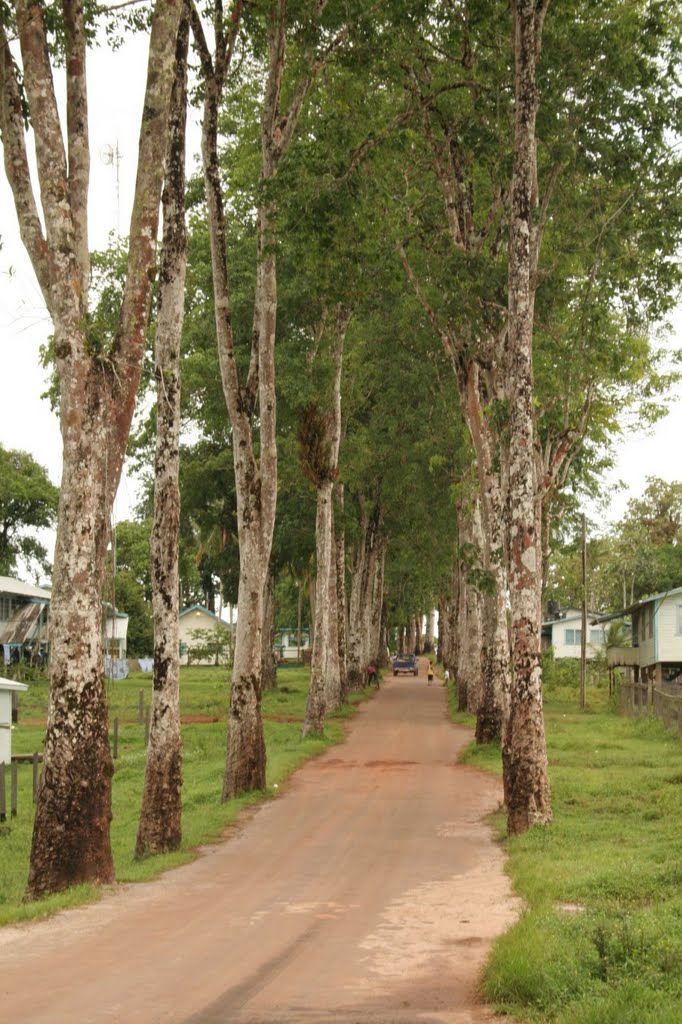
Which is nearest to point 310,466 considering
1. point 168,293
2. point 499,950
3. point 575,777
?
point 575,777

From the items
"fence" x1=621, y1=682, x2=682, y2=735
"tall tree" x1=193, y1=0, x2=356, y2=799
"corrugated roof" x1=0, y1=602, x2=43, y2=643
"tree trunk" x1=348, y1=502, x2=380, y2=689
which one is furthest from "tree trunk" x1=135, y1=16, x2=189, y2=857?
"corrugated roof" x1=0, y1=602, x2=43, y2=643

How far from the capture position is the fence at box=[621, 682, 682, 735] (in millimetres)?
33812

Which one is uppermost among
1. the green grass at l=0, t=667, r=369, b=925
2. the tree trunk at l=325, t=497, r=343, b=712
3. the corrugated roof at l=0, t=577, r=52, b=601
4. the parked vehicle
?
the corrugated roof at l=0, t=577, r=52, b=601

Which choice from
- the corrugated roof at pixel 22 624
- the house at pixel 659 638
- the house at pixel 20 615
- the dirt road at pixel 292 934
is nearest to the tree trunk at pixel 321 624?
the dirt road at pixel 292 934

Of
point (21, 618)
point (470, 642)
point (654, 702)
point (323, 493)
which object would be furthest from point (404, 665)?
point (323, 493)

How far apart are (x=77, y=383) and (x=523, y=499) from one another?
21.3 feet

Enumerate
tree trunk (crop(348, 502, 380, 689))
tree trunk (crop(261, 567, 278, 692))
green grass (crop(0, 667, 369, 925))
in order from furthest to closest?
tree trunk (crop(348, 502, 380, 689)), tree trunk (crop(261, 567, 278, 692)), green grass (crop(0, 667, 369, 925))

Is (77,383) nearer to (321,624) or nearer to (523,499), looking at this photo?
(523,499)

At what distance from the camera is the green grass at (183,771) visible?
15.2m

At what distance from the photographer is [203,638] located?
9988cm

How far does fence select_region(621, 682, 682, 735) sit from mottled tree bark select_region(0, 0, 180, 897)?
22011 millimetres

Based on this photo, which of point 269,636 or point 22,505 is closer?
point 269,636

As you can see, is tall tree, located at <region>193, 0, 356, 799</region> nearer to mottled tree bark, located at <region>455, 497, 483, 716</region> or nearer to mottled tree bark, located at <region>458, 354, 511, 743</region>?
mottled tree bark, located at <region>458, 354, 511, 743</region>

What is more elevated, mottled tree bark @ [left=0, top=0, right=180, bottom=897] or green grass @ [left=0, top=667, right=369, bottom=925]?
mottled tree bark @ [left=0, top=0, right=180, bottom=897]
